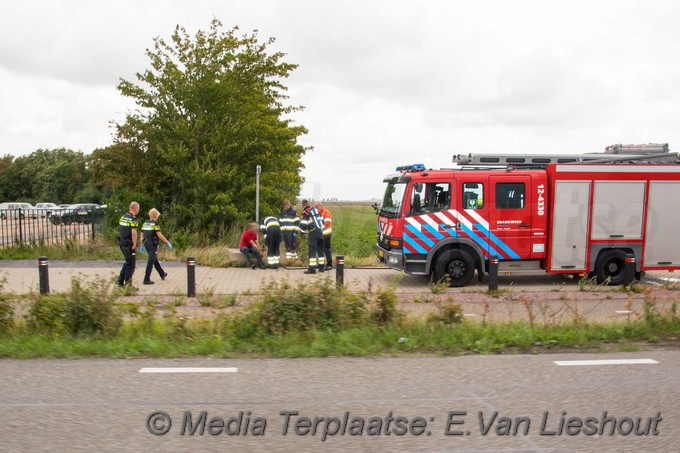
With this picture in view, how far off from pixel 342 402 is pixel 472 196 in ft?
28.7

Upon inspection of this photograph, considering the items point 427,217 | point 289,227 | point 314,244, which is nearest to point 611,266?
point 427,217

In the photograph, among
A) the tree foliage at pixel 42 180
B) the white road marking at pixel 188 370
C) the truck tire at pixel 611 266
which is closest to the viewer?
the white road marking at pixel 188 370

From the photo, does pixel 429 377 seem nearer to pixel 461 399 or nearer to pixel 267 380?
pixel 461 399

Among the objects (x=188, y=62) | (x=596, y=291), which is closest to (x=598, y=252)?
(x=596, y=291)

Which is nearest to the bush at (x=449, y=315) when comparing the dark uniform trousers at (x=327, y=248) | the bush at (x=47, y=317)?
the bush at (x=47, y=317)

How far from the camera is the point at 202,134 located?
1917 cm

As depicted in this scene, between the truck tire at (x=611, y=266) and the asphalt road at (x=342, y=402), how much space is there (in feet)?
23.3

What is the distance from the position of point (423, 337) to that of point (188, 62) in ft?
50.0

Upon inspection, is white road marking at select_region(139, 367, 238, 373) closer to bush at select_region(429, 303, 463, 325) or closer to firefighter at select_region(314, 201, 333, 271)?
bush at select_region(429, 303, 463, 325)

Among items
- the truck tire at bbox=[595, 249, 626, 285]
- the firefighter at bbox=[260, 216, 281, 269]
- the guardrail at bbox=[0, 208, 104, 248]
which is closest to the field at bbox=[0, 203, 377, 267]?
the guardrail at bbox=[0, 208, 104, 248]

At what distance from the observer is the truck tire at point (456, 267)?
12805 millimetres

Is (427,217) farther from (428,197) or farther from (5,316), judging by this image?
(5,316)

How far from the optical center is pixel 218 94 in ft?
61.6

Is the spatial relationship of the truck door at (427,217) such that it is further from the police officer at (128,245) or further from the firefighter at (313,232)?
the police officer at (128,245)
